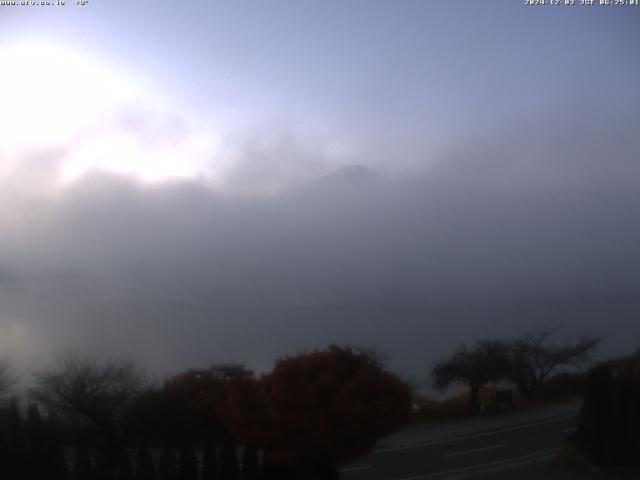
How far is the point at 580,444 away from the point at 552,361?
17.4 meters

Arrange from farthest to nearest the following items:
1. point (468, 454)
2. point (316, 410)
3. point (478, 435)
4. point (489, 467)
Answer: point (478, 435), point (468, 454), point (489, 467), point (316, 410)

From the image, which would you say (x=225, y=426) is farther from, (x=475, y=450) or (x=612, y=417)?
(x=475, y=450)

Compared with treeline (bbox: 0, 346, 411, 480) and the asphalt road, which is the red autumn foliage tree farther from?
the asphalt road

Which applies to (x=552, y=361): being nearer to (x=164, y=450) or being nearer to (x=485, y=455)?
(x=485, y=455)

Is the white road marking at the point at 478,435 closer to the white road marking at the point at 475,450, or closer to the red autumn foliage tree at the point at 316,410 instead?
the white road marking at the point at 475,450

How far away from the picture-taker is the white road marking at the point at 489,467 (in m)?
24.1

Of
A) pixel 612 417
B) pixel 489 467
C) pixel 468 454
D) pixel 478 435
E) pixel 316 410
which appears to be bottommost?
pixel 489 467

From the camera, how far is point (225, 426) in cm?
1895

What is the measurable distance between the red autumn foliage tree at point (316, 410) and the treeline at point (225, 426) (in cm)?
2

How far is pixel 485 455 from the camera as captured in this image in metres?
27.9

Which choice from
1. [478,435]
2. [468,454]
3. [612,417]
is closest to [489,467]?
[468,454]

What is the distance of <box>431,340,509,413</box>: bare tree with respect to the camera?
41.0 m

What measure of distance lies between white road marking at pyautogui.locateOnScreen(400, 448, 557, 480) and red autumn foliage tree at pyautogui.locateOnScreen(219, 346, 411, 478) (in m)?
6.52

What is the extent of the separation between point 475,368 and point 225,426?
2478 cm
